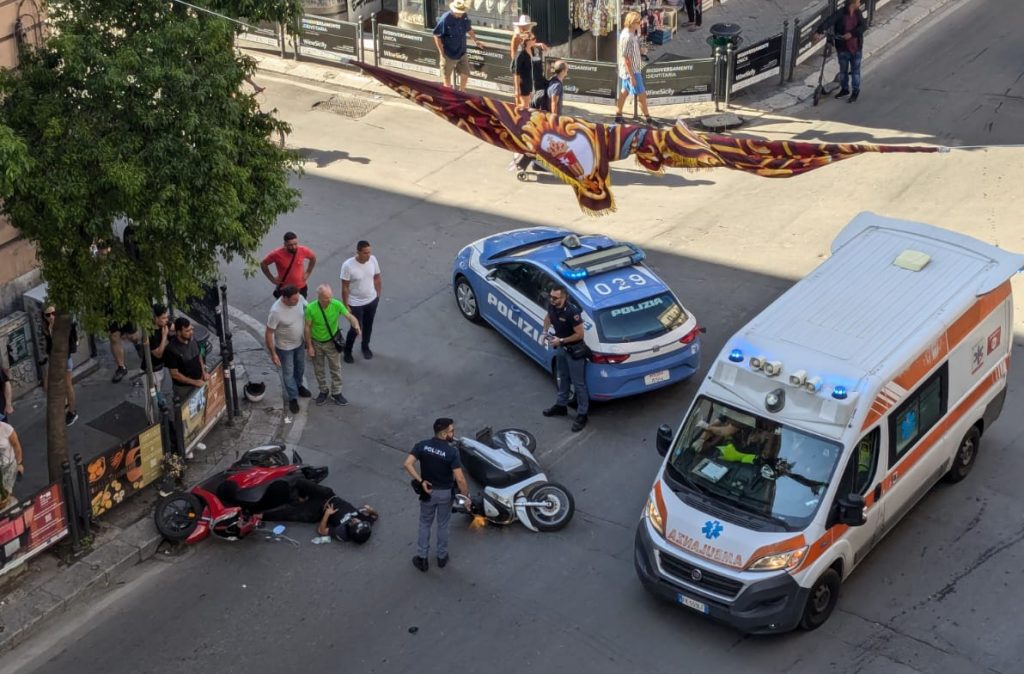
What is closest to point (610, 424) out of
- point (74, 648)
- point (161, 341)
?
point (161, 341)

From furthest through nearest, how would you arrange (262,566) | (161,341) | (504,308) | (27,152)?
(504,308)
(161,341)
(262,566)
(27,152)

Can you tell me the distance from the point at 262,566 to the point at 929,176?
13.1 m

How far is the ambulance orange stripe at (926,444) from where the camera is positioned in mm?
11477

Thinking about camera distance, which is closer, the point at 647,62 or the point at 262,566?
the point at 262,566

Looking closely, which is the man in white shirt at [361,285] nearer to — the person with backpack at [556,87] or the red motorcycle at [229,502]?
the red motorcycle at [229,502]

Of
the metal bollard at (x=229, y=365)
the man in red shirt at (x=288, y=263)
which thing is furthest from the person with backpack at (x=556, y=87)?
the metal bollard at (x=229, y=365)

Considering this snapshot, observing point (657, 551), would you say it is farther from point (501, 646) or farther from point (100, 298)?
point (100, 298)

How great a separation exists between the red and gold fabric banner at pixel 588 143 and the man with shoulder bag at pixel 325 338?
8.76 feet

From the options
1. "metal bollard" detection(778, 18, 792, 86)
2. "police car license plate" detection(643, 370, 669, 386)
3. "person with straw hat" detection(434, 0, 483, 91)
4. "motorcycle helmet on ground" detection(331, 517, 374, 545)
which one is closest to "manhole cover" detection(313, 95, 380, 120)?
"person with straw hat" detection(434, 0, 483, 91)

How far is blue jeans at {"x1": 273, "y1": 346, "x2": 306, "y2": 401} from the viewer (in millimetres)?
15633

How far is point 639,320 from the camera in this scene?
1514 cm

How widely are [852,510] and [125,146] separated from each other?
22.5 feet

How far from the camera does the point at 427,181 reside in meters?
21.9

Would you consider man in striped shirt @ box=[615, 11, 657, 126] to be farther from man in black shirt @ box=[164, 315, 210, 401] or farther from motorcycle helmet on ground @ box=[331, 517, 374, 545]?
motorcycle helmet on ground @ box=[331, 517, 374, 545]
